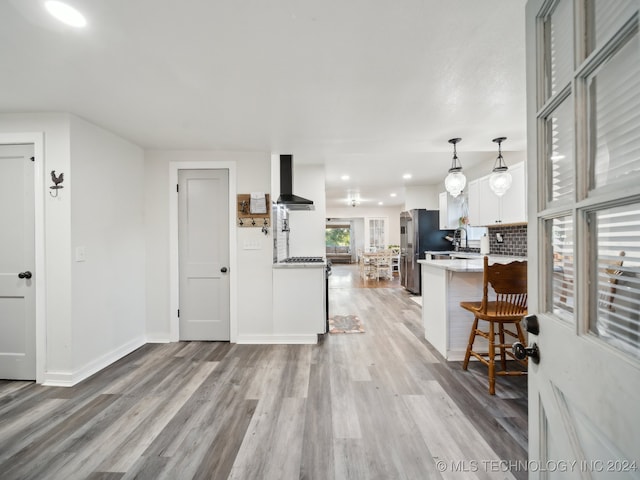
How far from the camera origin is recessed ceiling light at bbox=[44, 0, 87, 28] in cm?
135

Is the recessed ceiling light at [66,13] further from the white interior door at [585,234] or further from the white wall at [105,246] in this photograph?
the white interior door at [585,234]

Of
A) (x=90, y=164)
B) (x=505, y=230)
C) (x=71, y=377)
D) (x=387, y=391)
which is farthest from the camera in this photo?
(x=505, y=230)

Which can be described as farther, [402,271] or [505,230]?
[402,271]

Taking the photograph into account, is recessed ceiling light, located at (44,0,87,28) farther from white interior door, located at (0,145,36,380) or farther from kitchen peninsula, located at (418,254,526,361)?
kitchen peninsula, located at (418,254,526,361)

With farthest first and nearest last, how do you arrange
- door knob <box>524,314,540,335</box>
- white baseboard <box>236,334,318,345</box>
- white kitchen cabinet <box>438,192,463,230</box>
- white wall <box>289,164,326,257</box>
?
white kitchen cabinet <box>438,192,463,230</box>, white wall <box>289,164,326,257</box>, white baseboard <box>236,334,318,345</box>, door knob <box>524,314,540,335</box>

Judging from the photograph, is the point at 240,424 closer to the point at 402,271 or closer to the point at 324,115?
the point at 324,115

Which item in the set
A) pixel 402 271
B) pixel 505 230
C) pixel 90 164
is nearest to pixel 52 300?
pixel 90 164

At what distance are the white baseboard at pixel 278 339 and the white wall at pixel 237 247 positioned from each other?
0.19 feet

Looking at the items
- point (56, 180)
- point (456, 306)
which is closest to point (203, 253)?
point (56, 180)

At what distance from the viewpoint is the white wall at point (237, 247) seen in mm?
3432

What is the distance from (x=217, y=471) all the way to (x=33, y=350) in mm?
2197

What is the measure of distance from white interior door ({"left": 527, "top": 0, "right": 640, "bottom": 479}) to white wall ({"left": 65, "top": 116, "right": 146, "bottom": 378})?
3219 mm

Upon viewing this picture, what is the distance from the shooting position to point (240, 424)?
189 cm

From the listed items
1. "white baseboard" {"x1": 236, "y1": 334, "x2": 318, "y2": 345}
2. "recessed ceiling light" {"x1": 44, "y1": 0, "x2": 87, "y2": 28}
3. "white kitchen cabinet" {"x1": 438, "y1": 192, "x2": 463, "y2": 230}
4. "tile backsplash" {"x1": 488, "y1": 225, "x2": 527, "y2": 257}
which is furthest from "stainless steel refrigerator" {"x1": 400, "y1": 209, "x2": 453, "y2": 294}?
"recessed ceiling light" {"x1": 44, "y1": 0, "x2": 87, "y2": 28}
